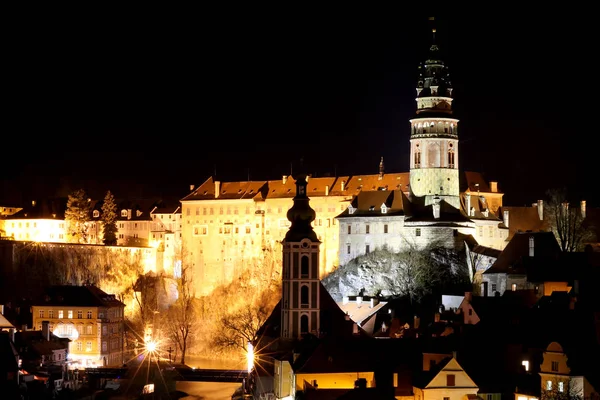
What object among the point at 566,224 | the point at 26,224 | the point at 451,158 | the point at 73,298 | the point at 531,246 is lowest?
the point at 73,298

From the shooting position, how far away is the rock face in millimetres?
87312

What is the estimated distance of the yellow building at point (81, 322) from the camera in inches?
3145

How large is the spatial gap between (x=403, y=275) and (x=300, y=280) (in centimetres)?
2495

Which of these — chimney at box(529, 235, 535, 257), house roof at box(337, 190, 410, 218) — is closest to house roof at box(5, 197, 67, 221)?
house roof at box(337, 190, 410, 218)

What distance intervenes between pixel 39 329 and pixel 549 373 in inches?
1457

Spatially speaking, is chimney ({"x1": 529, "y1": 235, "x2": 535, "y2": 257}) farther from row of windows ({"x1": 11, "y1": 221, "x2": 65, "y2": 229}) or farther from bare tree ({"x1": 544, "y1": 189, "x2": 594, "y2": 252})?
row of windows ({"x1": 11, "y1": 221, "x2": 65, "y2": 229})

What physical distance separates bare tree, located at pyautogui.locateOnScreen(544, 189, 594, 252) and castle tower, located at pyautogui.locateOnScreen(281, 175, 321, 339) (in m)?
29.2

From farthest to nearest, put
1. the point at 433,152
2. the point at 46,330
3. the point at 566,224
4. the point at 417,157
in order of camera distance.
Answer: the point at 566,224
the point at 417,157
the point at 433,152
the point at 46,330

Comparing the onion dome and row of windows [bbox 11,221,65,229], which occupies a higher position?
row of windows [bbox 11,221,65,229]

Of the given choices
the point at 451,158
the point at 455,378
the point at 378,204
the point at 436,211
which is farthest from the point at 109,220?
the point at 455,378

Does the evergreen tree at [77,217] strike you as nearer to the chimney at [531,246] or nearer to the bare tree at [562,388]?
the chimney at [531,246]

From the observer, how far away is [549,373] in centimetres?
4841

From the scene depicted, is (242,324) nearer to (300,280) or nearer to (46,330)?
(46,330)

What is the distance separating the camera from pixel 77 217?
126062mm
